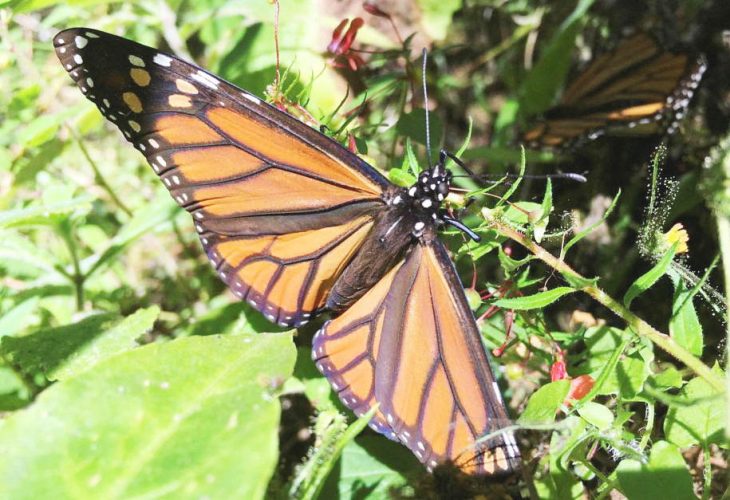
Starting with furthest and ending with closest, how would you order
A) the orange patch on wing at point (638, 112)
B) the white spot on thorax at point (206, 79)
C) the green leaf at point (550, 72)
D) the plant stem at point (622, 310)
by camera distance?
the green leaf at point (550, 72) → the orange patch on wing at point (638, 112) → the white spot on thorax at point (206, 79) → the plant stem at point (622, 310)

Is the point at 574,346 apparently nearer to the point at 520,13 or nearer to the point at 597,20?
the point at 597,20

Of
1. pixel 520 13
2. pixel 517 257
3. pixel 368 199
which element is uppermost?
pixel 520 13

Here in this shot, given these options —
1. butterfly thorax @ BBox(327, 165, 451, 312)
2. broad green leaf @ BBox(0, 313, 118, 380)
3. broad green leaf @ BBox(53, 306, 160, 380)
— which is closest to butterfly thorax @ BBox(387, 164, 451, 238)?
butterfly thorax @ BBox(327, 165, 451, 312)

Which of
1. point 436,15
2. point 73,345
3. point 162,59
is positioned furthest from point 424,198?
point 436,15

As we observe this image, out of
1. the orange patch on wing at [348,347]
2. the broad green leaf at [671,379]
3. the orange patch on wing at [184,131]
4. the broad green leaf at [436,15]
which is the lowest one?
the broad green leaf at [671,379]

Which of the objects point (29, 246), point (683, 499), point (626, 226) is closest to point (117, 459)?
point (683, 499)

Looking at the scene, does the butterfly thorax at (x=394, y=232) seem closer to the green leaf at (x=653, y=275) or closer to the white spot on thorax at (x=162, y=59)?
the green leaf at (x=653, y=275)

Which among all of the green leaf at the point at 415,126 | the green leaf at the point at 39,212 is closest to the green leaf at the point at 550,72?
the green leaf at the point at 415,126
